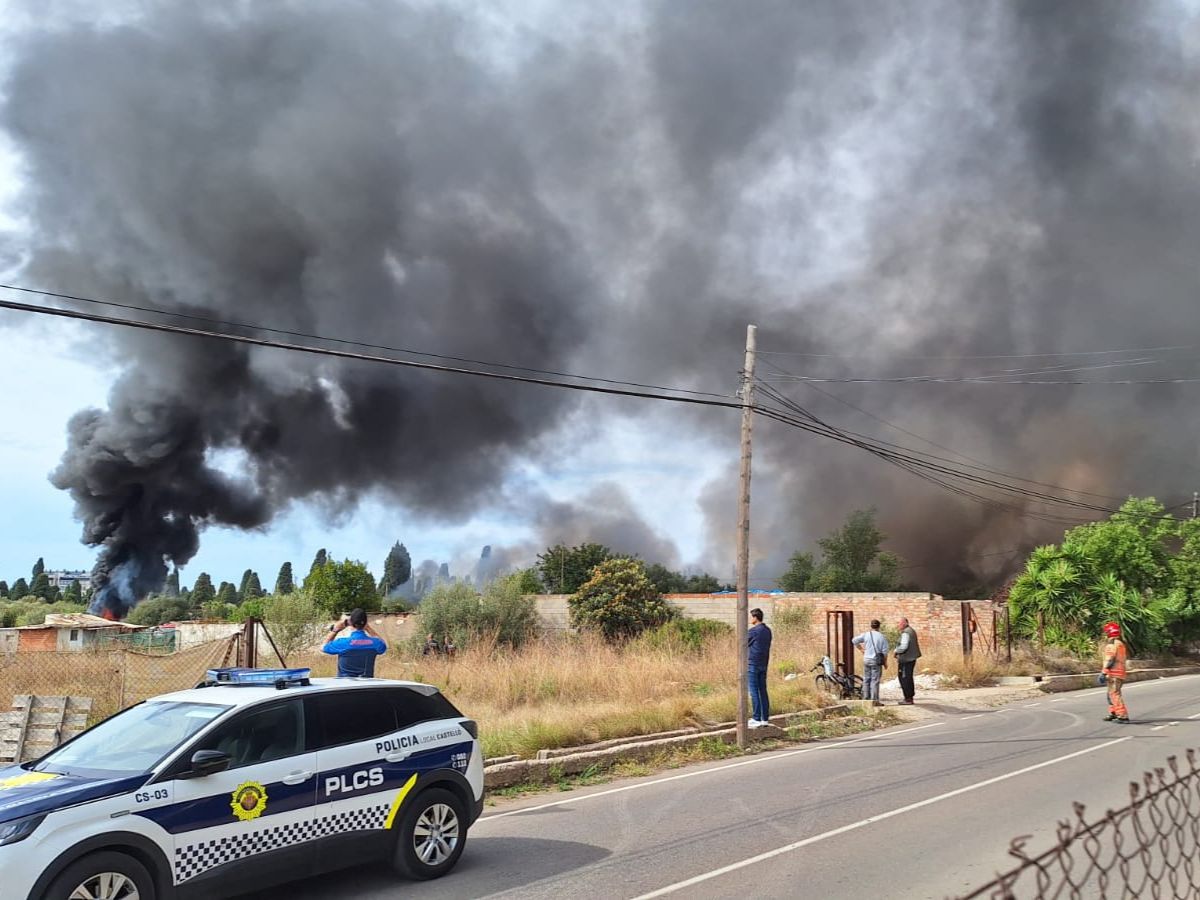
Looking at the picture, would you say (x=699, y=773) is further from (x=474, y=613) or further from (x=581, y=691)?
(x=474, y=613)

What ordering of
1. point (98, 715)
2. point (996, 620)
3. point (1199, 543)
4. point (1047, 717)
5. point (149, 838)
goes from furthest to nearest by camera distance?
point (1199, 543)
point (996, 620)
point (1047, 717)
point (98, 715)
point (149, 838)

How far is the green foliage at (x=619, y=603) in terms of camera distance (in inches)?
1423

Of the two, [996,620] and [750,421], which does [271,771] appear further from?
[996,620]

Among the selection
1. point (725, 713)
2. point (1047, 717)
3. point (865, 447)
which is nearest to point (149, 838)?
point (725, 713)

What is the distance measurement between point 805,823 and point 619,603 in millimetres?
28691

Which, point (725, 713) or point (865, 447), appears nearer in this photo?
point (725, 713)

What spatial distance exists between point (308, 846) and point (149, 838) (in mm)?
1008

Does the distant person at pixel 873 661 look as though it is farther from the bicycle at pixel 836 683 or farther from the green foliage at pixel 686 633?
the green foliage at pixel 686 633

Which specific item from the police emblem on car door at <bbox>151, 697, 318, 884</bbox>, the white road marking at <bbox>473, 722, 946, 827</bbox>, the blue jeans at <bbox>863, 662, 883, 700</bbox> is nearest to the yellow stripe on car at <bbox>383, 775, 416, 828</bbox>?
the police emblem on car door at <bbox>151, 697, 318, 884</bbox>

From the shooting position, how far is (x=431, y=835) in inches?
252

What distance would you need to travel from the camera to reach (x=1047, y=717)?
1570cm

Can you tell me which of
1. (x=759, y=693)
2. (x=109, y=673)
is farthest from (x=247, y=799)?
(x=109, y=673)

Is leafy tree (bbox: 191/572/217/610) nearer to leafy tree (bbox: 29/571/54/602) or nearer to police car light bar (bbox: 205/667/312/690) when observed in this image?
leafy tree (bbox: 29/571/54/602)

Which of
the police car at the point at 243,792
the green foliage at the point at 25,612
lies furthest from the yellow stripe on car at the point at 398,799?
the green foliage at the point at 25,612
